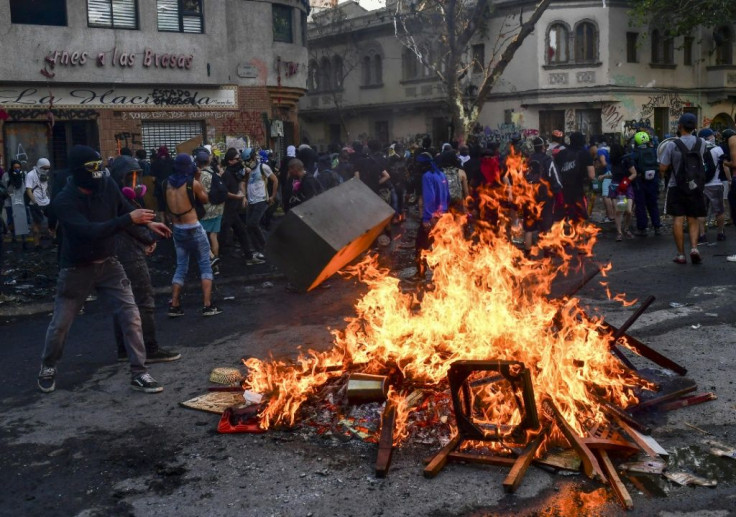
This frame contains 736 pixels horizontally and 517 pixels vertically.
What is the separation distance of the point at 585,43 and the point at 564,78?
1.86 meters

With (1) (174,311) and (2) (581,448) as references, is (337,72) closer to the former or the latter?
(1) (174,311)

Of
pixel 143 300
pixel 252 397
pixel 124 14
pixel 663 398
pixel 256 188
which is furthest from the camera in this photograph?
pixel 124 14

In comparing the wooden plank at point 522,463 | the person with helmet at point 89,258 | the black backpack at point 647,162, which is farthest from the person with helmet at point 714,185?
the person with helmet at point 89,258

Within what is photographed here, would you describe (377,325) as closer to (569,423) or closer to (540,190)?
(569,423)

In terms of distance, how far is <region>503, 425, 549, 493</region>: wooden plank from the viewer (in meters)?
4.12

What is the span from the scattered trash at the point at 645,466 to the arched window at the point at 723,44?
37431 mm

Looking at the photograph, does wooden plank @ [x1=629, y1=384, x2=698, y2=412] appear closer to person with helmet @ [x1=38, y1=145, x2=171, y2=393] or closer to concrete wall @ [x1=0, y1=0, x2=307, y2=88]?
person with helmet @ [x1=38, y1=145, x2=171, y2=393]

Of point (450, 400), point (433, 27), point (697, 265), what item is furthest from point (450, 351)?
point (433, 27)

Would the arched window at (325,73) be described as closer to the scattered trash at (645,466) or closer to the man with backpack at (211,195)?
the man with backpack at (211,195)

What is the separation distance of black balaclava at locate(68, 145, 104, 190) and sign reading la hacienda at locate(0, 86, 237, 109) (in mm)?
17125

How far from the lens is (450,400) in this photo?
505cm

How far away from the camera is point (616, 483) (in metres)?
4.06

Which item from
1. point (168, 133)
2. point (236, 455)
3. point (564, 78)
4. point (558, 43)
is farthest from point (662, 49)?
point (236, 455)

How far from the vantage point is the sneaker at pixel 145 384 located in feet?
19.7
